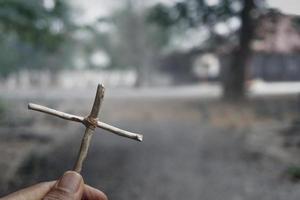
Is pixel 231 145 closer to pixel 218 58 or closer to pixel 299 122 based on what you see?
pixel 299 122

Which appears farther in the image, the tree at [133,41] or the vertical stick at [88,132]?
the tree at [133,41]

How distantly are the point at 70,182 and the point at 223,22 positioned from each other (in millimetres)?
3661

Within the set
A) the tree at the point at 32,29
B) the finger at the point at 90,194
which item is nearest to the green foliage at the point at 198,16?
the tree at the point at 32,29

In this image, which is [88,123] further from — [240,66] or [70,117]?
[240,66]

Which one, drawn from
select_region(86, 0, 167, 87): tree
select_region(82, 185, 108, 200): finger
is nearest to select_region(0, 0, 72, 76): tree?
select_region(86, 0, 167, 87): tree

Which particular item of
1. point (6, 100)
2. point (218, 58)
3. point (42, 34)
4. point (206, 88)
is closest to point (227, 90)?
point (206, 88)

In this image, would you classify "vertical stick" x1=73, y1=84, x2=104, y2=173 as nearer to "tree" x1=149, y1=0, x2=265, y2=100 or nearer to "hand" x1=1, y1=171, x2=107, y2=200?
"hand" x1=1, y1=171, x2=107, y2=200

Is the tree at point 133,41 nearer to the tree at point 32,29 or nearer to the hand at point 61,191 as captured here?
the tree at point 32,29

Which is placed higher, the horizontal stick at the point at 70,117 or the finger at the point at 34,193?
the horizontal stick at the point at 70,117

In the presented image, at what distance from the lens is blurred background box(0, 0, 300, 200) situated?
9.76 ft

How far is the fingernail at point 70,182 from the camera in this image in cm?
80

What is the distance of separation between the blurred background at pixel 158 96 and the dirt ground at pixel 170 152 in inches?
0.4

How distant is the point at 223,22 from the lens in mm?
4266

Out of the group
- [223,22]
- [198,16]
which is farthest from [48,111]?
[198,16]
